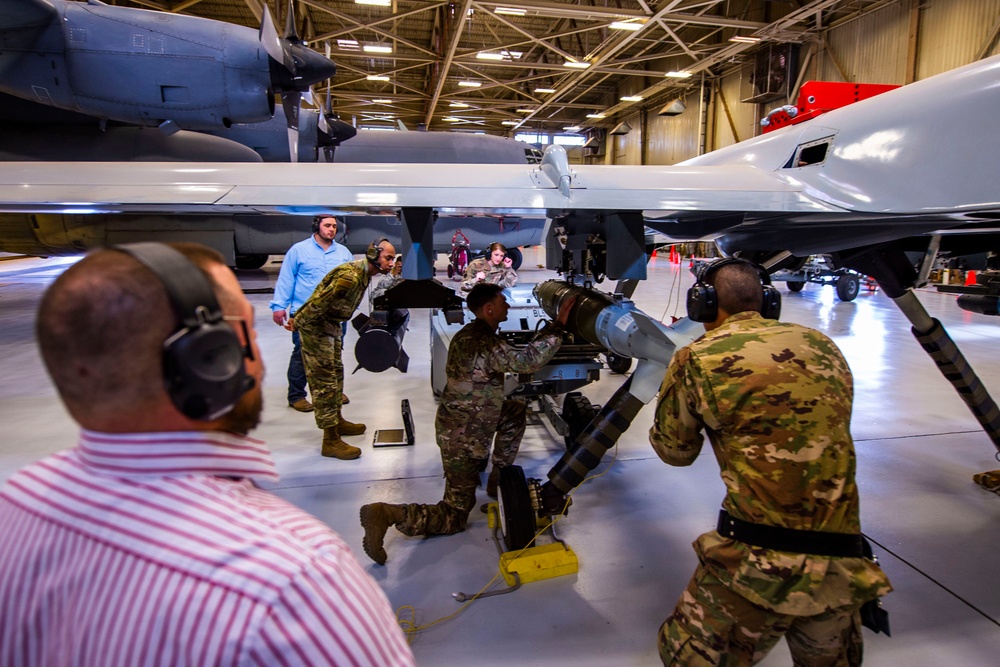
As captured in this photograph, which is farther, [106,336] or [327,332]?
[327,332]

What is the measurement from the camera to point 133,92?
23.1 feet

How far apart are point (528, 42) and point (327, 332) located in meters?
20.2

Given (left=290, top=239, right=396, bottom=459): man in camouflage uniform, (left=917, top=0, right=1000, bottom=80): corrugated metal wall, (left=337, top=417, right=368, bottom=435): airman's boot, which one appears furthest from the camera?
(left=917, top=0, right=1000, bottom=80): corrugated metal wall

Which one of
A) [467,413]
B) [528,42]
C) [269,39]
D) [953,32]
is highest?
[528,42]

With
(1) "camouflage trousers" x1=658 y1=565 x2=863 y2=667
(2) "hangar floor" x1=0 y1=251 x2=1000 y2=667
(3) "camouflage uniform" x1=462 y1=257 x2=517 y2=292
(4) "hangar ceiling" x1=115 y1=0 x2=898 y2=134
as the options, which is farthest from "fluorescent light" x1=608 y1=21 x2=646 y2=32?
(1) "camouflage trousers" x1=658 y1=565 x2=863 y2=667

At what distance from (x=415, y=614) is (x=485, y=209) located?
236 cm

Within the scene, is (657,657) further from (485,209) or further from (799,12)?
(799,12)

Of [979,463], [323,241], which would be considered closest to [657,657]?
[979,463]

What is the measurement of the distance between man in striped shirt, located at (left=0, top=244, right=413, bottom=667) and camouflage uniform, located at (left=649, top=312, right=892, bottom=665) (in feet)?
5.62

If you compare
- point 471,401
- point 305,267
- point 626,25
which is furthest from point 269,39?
point 626,25

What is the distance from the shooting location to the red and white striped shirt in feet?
2.43

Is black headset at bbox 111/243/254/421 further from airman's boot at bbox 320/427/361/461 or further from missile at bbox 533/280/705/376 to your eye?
airman's boot at bbox 320/427/361/461

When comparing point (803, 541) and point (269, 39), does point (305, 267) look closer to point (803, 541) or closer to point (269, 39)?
point (269, 39)

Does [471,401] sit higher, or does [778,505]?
[778,505]
